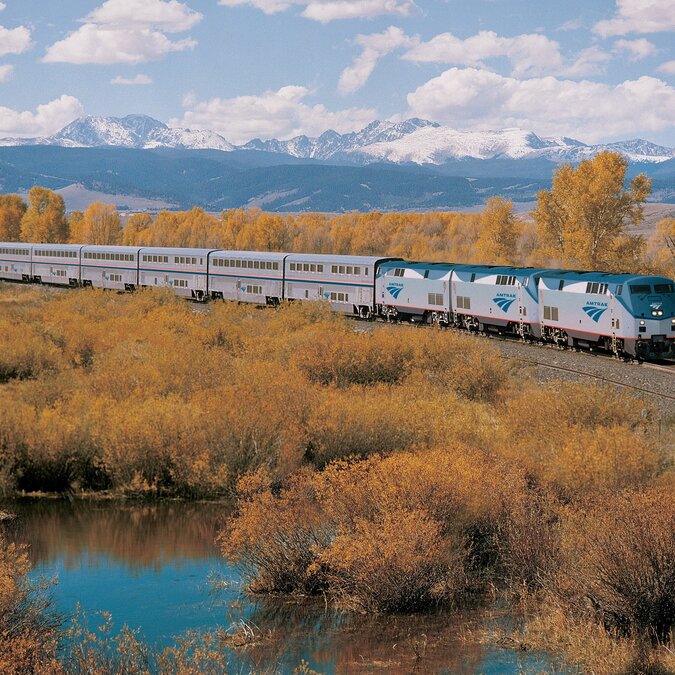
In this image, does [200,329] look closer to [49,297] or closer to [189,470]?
[189,470]

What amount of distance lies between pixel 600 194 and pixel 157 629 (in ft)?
173

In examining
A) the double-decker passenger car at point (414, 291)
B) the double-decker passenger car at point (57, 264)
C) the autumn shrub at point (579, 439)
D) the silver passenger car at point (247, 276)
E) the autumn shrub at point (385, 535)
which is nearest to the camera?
the autumn shrub at point (385, 535)

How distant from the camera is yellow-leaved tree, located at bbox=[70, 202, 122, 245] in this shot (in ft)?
→ 512

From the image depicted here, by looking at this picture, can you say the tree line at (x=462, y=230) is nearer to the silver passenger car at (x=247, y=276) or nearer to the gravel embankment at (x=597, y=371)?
the silver passenger car at (x=247, y=276)

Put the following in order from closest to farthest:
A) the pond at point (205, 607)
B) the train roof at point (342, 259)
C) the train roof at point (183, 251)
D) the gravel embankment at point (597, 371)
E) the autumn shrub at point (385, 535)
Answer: the pond at point (205, 607) → the autumn shrub at point (385, 535) → the gravel embankment at point (597, 371) → the train roof at point (342, 259) → the train roof at point (183, 251)

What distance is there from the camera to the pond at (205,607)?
1499 cm

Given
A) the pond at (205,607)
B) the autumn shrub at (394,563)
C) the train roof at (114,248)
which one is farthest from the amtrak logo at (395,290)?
the autumn shrub at (394,563)

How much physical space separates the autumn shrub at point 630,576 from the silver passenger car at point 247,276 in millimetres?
44058

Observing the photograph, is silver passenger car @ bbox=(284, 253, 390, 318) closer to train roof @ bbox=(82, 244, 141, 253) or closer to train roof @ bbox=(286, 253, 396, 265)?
train roof @ bbox=(286, 253, 396, 265)

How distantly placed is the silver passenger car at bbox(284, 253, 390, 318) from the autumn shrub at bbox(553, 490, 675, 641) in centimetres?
3716

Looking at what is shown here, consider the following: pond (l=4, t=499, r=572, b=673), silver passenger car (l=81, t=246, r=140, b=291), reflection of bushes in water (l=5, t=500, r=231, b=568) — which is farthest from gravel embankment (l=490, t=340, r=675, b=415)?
silver passenger car (l=81, t=246, r=140, b=291)

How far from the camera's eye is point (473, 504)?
17797 mm

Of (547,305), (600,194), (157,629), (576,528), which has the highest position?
(600,194)

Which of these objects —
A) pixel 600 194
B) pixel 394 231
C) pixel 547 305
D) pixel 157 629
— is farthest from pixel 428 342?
pixel 394 231
